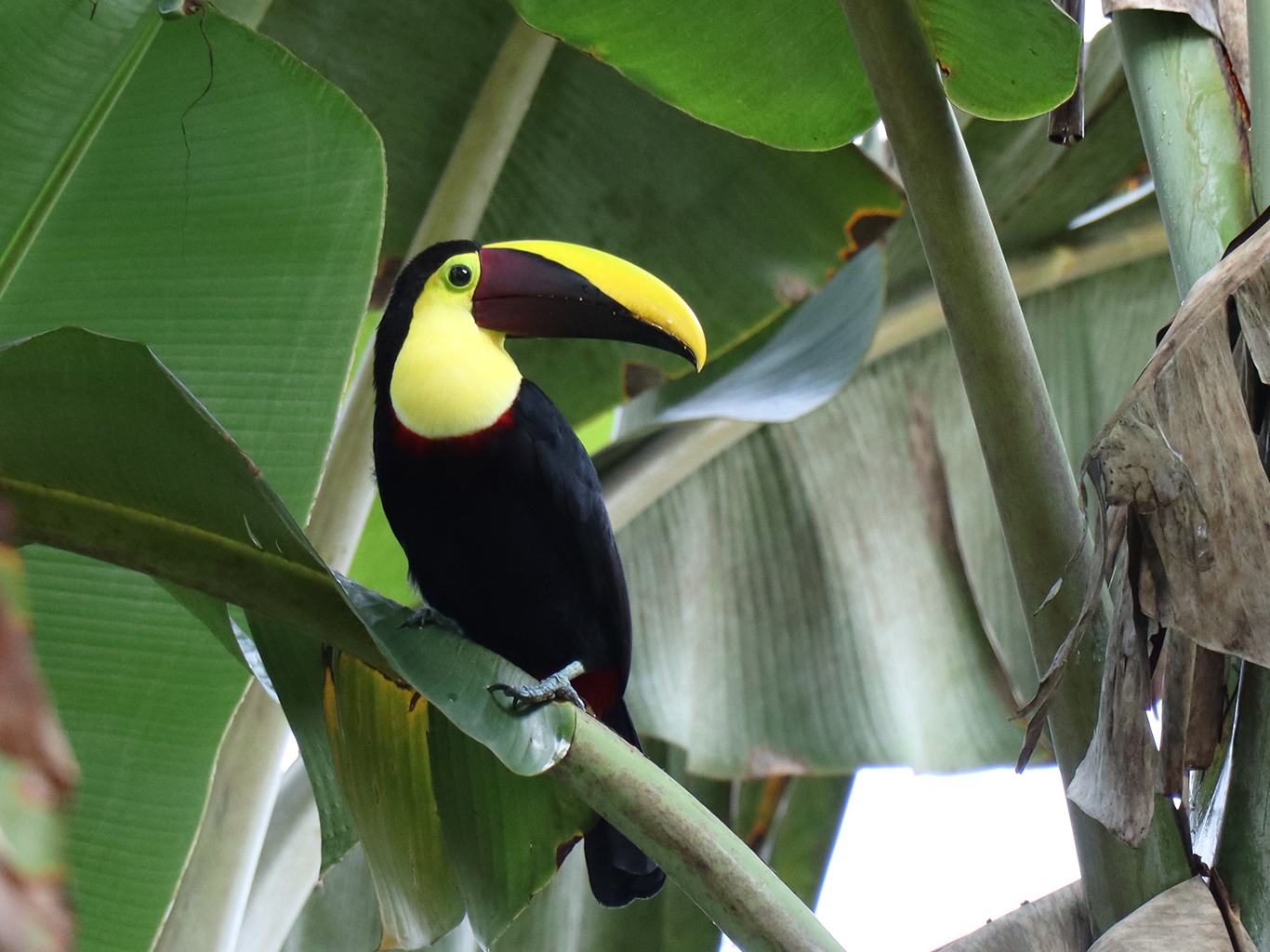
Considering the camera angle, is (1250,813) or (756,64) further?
(756,64)

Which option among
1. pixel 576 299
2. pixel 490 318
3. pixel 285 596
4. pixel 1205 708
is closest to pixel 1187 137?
pixel 1205 708

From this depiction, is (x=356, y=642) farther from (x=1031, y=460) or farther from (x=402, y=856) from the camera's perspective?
(x=1031, y=460)

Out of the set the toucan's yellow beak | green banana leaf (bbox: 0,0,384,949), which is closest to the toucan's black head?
the toucan's yellow beak

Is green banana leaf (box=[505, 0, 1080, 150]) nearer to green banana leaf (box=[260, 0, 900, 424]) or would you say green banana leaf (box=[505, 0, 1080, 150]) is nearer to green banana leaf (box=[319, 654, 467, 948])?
green banana leaf (box=[260, 0, 900, 424])

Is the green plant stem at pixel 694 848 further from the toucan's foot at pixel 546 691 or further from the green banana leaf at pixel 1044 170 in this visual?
the green banana leaf at pixel 1044 170

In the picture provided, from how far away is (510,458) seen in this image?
1.33 metres

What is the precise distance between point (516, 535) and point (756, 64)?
586mm

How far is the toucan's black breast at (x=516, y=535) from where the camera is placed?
52.2 inches

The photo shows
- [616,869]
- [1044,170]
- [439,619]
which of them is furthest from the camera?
[1044,170]

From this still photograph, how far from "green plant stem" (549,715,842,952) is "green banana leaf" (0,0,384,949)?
546mm

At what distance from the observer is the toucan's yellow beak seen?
1.32 m

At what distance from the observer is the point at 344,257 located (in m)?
1.24

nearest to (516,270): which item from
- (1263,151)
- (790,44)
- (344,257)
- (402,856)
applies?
(344,257)

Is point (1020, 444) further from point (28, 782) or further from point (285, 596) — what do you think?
point (28, 782)
